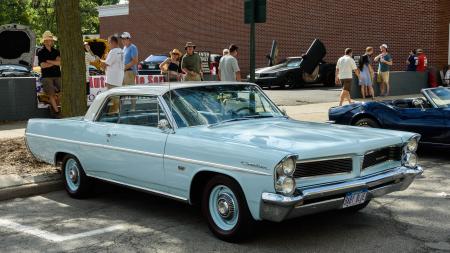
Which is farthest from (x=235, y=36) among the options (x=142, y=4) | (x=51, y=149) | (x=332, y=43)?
(x=51, y=149)

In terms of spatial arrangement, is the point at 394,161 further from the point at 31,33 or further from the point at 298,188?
the point at 31,33

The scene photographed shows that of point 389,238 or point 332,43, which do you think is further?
point 332,43

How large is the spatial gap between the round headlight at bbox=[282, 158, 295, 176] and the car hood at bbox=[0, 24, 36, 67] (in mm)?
16868

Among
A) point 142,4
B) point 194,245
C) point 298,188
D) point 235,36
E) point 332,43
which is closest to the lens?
point 298,188

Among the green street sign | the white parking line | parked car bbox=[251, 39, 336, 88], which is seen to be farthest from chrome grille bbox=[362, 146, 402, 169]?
parked car bbox=[251, 39, 336, 88]

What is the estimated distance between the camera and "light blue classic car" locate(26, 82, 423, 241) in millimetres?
4508

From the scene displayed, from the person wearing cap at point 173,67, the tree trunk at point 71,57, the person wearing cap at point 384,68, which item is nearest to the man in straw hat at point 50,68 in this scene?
the person wearing cap at point 173,67

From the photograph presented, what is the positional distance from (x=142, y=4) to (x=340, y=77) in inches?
1082

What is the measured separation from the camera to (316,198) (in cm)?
451

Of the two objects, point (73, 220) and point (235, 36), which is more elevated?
point (235, 36)

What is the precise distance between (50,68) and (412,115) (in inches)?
294

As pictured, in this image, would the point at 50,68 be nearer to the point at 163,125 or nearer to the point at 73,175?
the point at 73,175

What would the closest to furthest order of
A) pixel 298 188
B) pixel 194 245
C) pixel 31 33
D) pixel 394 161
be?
pixel 298 188
pixel 194 245
pixel 394 161
pixel 31 33

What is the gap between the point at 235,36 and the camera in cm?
3338
